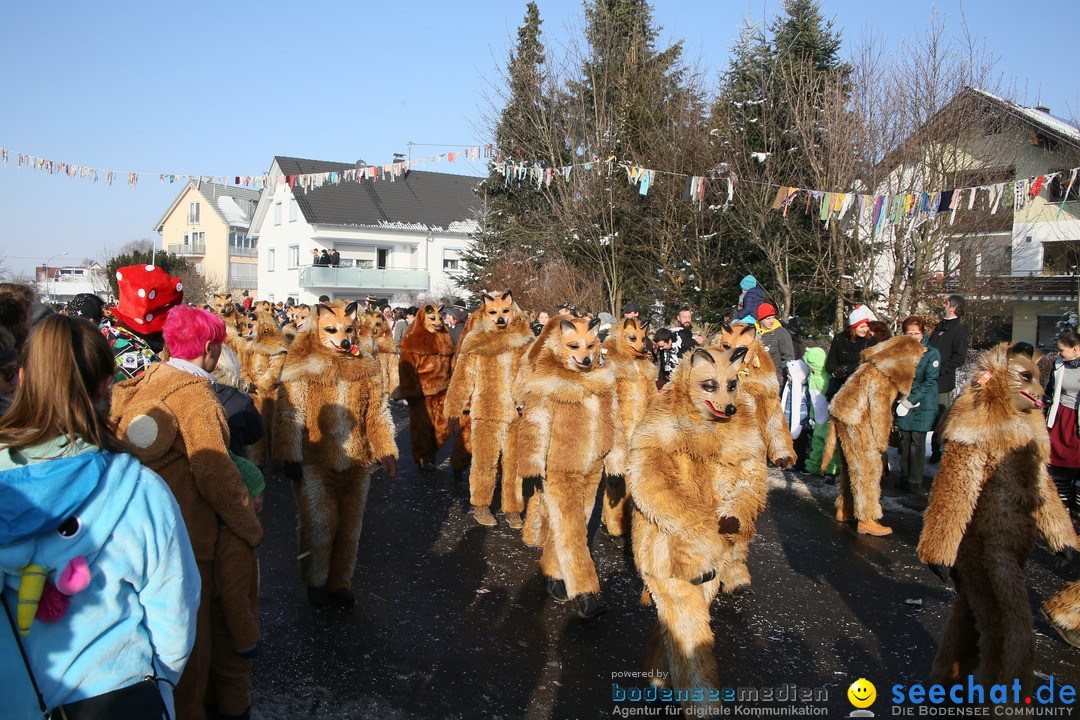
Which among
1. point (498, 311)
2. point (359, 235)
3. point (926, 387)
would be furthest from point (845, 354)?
point (359, 235)

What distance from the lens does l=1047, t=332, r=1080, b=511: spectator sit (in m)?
7.50

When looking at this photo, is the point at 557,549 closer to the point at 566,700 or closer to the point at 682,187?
the point at 566,700

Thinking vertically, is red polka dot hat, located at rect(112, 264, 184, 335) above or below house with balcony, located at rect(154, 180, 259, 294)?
below

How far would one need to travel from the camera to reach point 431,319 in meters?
10.2

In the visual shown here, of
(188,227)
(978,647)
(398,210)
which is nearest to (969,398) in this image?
(978,647)

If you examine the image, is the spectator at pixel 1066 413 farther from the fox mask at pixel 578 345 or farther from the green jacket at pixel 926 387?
the fox mask at pixel 578 345

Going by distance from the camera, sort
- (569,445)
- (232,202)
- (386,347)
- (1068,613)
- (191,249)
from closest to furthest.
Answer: (1068,613), (569,445), (386,347), (191,249), (232,202)

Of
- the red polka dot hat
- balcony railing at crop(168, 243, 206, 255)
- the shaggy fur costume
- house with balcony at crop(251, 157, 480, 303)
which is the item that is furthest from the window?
the red polka dot hat

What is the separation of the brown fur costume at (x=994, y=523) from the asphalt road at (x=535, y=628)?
67 centimetres

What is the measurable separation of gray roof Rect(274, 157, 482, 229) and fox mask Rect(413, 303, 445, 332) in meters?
30.3

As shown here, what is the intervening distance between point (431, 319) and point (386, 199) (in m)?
35.7

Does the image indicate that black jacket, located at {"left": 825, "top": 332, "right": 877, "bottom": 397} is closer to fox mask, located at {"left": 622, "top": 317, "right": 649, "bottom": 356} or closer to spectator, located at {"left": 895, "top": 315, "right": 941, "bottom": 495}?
spectator, located at {"left": 895, "top": 315, "right": 941, "bottom": 495}

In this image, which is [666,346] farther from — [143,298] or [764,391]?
[143,298]

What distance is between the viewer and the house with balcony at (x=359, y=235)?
40.7m
